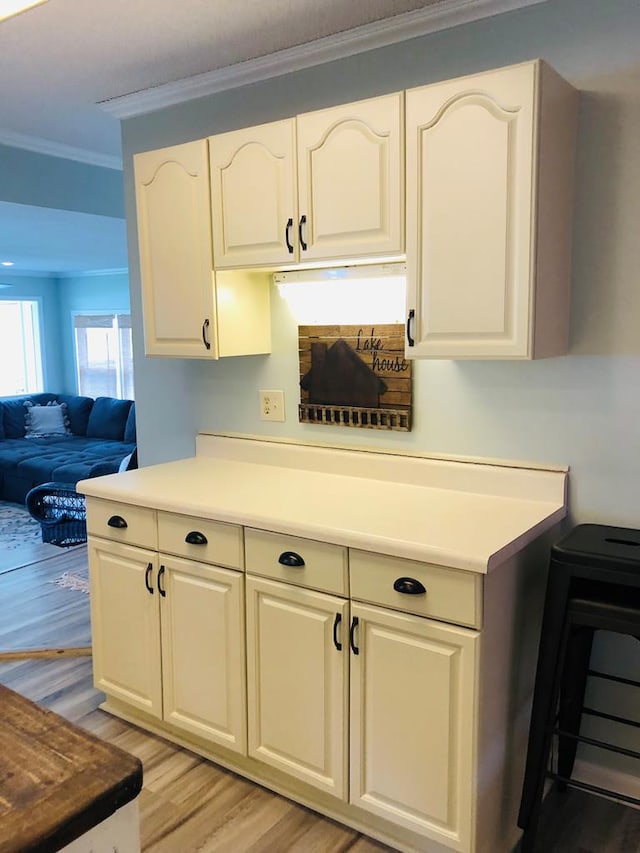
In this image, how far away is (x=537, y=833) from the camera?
204cm

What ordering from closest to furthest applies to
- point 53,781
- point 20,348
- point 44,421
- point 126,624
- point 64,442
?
1. point 53,781
2. point 126,624
3. point 64,442
4. point 44,421
5. point 20,348

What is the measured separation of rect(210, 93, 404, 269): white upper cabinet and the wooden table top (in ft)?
5.06

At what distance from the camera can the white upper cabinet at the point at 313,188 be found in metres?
2.04

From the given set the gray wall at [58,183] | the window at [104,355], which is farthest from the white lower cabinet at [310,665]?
the window at [104,355]

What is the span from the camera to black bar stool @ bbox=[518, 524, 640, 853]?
1.74 metres

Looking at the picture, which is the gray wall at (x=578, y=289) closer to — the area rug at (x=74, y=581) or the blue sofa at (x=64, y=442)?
the area rug at (x=74, y=581)

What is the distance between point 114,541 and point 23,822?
177 centimetres

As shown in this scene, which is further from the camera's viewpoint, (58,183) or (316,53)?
(58,183)

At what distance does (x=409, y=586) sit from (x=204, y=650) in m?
0.84

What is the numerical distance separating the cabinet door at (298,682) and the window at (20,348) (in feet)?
23.6

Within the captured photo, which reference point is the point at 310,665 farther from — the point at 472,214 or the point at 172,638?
the point at 472,214

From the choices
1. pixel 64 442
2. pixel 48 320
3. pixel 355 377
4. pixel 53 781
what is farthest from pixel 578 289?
pixel 48 320

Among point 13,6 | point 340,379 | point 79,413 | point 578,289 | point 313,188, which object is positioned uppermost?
point 13,6

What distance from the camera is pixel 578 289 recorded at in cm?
205
